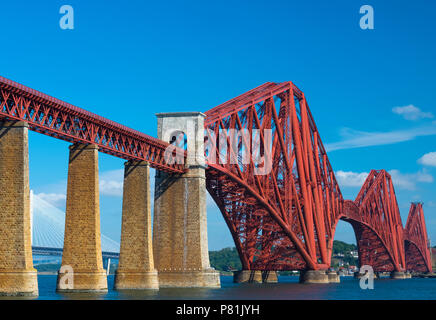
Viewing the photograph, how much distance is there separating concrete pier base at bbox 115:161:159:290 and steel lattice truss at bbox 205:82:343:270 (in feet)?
68.1

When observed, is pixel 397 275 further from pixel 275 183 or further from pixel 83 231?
pixel 83 231

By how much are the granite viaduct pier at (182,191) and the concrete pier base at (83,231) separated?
0.09 metres

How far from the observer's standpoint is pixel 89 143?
199 feet

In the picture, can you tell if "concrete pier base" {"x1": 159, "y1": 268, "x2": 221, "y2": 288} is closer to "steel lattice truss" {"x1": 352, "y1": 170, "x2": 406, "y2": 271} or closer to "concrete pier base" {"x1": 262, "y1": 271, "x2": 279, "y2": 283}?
"concrete pier base" {"x1": 262, "y1": 271, "x2": 279, "y2": 283}

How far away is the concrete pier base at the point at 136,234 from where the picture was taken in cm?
6775

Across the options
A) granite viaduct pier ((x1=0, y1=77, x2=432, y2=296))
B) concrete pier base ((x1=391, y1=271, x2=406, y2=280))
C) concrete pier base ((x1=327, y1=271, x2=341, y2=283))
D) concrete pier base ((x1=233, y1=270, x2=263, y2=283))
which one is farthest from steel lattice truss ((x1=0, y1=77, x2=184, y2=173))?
concrete pier base ((x1=391, y1=271, x2=406, y2=280))

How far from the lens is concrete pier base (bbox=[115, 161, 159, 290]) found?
222 ft

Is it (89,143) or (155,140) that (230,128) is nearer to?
(155,140)

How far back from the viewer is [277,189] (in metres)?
96.6

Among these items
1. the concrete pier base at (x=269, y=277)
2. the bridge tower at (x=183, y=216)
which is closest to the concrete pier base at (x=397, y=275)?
the concrete pier base at (x=269, y=277)

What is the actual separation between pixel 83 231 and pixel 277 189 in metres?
42.3
